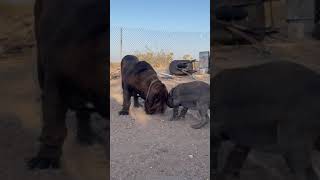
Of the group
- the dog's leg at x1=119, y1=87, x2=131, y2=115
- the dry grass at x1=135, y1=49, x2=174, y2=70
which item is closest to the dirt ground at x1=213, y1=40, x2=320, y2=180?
the dog's leg at x1=119, y1=87, x2=131, y2=115

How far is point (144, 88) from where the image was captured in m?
8.41

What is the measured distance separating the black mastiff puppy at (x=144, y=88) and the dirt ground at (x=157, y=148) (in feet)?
0.63

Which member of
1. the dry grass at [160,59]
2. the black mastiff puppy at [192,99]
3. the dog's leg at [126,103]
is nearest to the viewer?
the black mastiff puppy at [192,99]

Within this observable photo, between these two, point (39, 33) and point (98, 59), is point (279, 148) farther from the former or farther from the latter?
point (39, 33)

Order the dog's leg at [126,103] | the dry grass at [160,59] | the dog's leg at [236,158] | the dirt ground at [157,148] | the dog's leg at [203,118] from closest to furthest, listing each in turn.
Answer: the dog's leg at [236,158] → the dirt ground at [157,148] → the dog's leg at [203,118] → the dog's leg at [126,103] → the dry grass at [160,59]

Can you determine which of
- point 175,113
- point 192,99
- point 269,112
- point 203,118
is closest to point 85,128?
point 269,112

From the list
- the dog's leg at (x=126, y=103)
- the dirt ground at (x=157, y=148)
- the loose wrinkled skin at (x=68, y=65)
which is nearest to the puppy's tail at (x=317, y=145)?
the loose wrinkled skin at (x=68, y=65)

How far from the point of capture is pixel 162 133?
6719 millimetres

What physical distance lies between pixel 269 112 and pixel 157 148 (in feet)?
11.7

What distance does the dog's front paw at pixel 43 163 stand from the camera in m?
1.93

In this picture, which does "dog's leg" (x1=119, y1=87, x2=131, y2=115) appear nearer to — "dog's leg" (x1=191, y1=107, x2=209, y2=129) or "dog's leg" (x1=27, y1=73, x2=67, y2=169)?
"dog's leg" (x1=191, y1=107, x2=209, y2=129)

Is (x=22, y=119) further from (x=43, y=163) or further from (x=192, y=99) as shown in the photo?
(x=192, y=99)

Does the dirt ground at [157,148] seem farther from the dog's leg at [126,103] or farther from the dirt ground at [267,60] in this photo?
the dirt ground at [267,60]

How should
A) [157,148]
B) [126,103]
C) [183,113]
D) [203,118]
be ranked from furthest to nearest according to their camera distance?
[126,103], [183,113], [203,118], [157,148]
